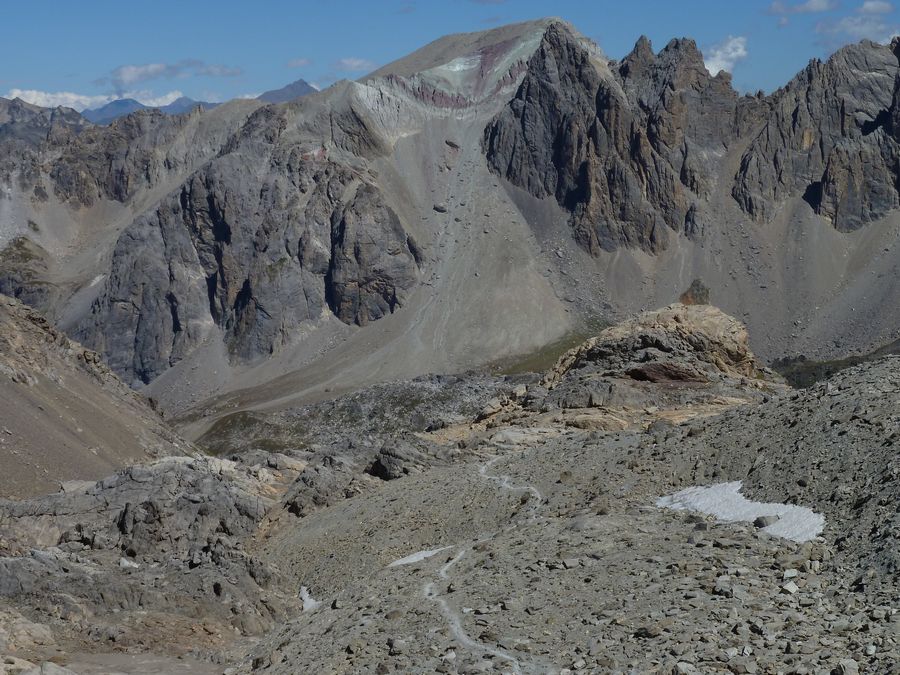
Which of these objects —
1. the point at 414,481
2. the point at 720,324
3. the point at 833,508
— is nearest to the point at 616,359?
the point at 720,324

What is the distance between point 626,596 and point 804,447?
935cm

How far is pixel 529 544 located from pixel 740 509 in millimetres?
6139

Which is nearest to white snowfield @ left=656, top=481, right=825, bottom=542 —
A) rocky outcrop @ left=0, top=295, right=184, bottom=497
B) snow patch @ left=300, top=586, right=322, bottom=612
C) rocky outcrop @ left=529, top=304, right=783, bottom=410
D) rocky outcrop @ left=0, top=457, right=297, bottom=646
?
snow patch @ left=300, top=586, right=322, bottom=612

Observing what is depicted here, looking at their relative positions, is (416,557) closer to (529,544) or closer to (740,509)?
(529,544)

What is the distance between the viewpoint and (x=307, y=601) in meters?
39.5

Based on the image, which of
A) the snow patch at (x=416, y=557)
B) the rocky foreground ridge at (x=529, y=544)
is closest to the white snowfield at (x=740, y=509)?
the rocky foreground ridge at (x=529, y=544)

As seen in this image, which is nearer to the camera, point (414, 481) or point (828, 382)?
point (828, 382)

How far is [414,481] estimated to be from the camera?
47406mm

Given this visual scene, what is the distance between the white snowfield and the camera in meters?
28.4

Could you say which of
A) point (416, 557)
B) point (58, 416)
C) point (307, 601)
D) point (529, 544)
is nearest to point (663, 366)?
point (416, 557)

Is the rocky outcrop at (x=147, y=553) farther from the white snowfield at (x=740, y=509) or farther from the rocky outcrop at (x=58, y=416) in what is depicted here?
the white snowfield at (x=740, y=509)

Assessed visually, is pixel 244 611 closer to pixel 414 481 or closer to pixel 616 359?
pixel 414 481

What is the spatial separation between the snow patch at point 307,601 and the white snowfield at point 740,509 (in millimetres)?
12512

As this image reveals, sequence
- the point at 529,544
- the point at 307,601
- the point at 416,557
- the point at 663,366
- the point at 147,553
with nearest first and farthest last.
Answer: the point at 529,544, the point at 416,557, the point at 307,601, the point at 147,553, the point at 663,366
